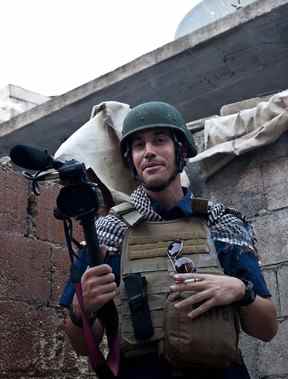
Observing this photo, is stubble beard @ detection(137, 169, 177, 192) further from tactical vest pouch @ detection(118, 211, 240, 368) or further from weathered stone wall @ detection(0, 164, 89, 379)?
weathered stone wall @ detection(0, 164, 89, 379)

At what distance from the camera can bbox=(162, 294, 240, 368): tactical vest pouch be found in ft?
5.76

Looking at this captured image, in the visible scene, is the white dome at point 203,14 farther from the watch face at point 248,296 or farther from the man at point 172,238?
the watch face at point 248,296

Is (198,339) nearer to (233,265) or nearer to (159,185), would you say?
(233,265)

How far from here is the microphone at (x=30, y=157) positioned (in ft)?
5.38

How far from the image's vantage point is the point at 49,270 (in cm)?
300

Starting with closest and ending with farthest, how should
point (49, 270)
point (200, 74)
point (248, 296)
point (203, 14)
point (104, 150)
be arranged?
point (248, 296), point (49, 270), point (104, 150), point (200, 74), point (203, 14)

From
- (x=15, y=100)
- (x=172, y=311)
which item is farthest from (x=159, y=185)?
(x=15, y=100)

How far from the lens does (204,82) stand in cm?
463

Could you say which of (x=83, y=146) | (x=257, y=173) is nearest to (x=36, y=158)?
(x=83, y=146)

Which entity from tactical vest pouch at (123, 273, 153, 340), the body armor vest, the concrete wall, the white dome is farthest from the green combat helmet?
the concrete wall

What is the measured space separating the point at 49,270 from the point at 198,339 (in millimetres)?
1404

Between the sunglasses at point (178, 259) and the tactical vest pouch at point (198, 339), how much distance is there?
0.11m

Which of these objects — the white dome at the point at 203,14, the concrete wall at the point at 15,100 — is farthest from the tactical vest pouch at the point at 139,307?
the concrete wall at the point at 15,100

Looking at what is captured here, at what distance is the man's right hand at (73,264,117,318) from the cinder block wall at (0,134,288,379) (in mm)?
1046
